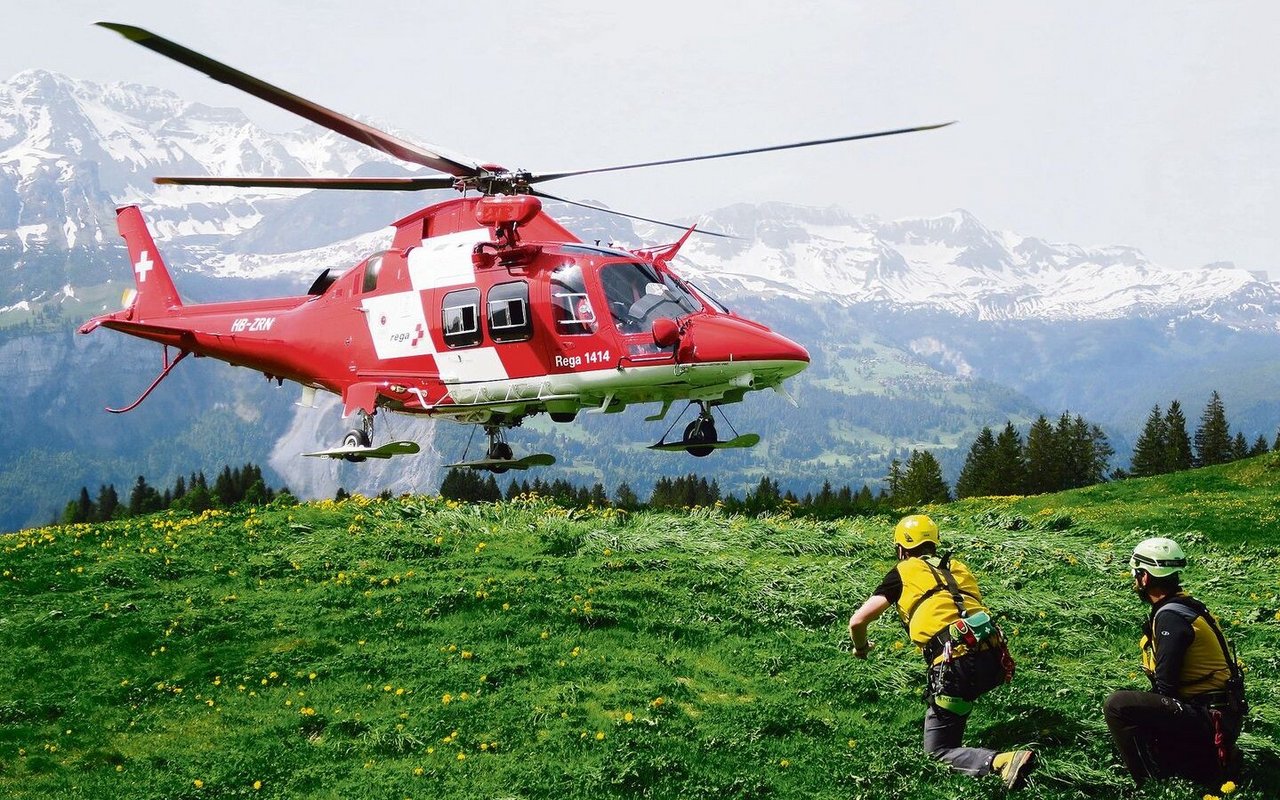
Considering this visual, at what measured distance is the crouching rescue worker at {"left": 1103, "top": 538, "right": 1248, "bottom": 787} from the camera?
9.10 m

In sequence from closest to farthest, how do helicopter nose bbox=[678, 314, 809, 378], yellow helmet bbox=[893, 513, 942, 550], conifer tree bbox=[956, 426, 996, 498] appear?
yellow helmet bbox=[893, 513, 942, 550] → helicopter nose bbox=[678, 314, 809, 378] → conifer tree bbox=[956, 426, 996, 498]

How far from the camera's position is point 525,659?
13.7 metres

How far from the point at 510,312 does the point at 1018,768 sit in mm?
12944

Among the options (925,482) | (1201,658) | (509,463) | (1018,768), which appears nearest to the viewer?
(1201,658)

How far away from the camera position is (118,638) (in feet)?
48.2

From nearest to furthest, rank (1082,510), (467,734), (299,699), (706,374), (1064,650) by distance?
(467,734), (299,699), (1064,650), (706,374), (1082,510)

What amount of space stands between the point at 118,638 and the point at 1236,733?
13218mm

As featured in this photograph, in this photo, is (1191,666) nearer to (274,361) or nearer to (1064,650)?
(1064,650)

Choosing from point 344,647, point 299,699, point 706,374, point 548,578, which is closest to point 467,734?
point 299,699

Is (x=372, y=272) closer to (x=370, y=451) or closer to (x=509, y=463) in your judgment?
(x=370, y=451)

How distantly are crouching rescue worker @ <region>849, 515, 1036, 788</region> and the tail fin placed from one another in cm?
2075

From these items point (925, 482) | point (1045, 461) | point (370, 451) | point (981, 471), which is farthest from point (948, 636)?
point (981, 471)

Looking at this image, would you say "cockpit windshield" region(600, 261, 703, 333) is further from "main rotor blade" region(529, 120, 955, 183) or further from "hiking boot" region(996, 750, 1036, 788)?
"hiking boot" region(996, 750, 1036, 788)

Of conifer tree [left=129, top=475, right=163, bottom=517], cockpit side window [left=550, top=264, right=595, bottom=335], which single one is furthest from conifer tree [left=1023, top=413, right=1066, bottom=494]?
conifer tree [left=129, top=475, right=163, bottom=517]
